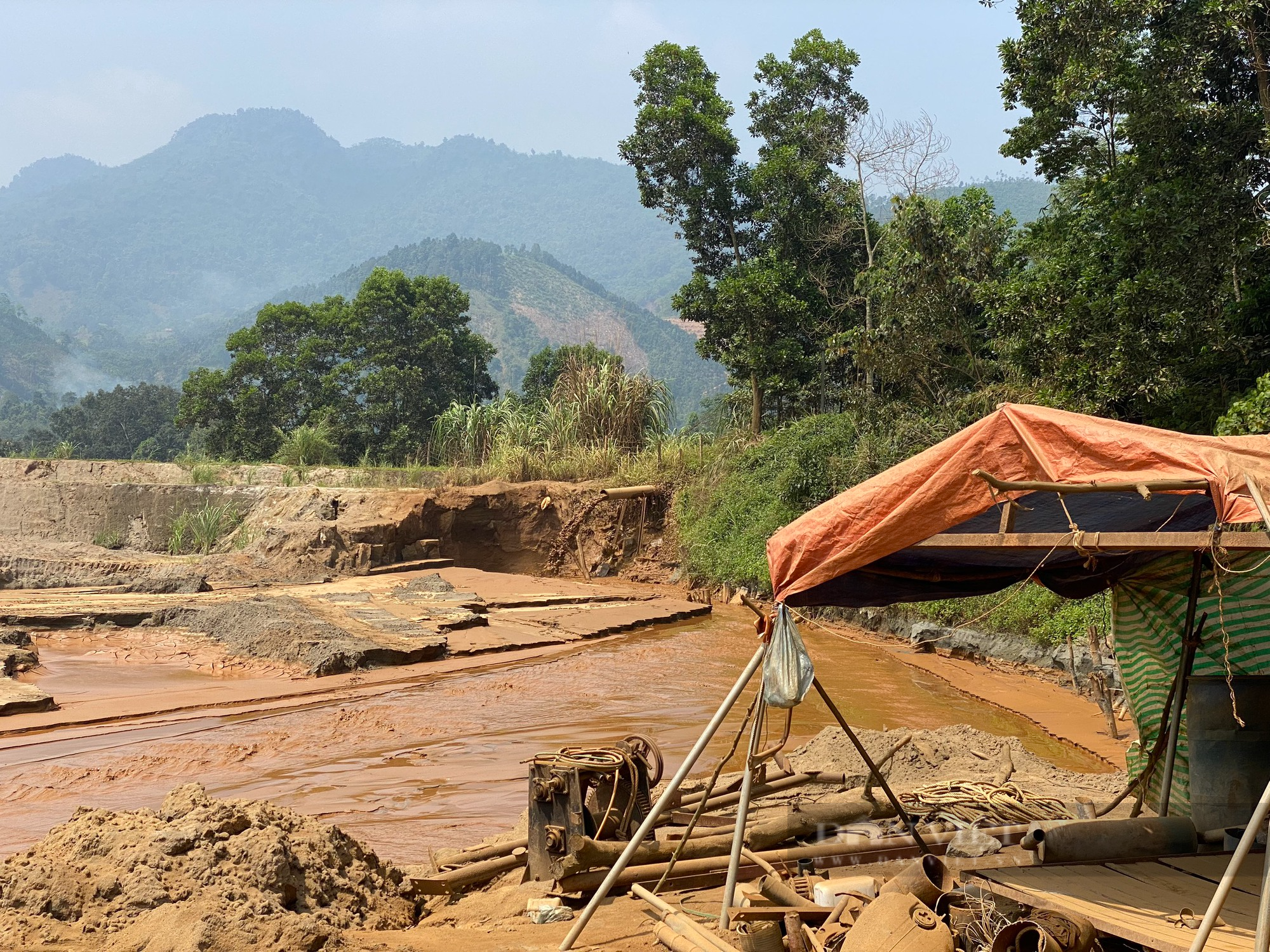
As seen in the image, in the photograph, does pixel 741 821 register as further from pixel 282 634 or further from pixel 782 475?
pixel 782 475

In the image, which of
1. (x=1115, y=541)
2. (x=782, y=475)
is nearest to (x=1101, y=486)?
(x=1115, y=541)

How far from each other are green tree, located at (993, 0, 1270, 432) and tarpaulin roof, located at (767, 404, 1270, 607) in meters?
6.85

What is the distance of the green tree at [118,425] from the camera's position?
4522cm

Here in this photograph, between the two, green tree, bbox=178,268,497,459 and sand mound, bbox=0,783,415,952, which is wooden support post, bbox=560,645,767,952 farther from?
green tree, bbox=178,268,497,459

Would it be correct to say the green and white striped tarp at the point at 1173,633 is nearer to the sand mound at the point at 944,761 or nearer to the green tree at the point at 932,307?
the sand mound at the point at 944,761

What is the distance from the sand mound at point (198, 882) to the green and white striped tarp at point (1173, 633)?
420cm

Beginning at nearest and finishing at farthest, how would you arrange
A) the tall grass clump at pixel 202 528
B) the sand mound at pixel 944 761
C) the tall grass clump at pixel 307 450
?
the sand mound at pixel 944 761
the tall grass clump at pixel 202 528
the tall grass clump at pixel 307 450

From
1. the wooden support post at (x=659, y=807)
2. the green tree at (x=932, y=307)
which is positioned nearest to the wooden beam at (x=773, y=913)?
the wooden support post at (x=659, y=807)

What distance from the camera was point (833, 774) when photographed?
20.1ft

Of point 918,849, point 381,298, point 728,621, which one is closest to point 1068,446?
point 918,849

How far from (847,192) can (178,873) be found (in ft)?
74.5

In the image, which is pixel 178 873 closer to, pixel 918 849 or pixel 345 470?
pixel 918 849

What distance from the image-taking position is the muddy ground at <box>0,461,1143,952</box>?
4.50 metres

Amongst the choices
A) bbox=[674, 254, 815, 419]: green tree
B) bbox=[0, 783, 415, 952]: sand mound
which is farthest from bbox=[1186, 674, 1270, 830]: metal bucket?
bbox=[674, 254, 815, 419]: green tree
